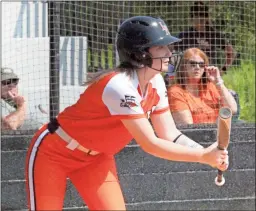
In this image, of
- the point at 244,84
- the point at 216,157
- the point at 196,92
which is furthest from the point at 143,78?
the point at 244,84

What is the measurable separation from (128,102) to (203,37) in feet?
9.25

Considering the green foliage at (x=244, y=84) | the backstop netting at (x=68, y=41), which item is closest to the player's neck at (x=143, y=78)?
the backstop netting at (x=68, y=41)

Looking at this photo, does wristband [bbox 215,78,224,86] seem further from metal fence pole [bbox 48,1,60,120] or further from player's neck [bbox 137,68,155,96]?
player's neck [bbox 137,68,155,96]

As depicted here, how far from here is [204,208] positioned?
6723mm

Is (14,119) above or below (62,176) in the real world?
below

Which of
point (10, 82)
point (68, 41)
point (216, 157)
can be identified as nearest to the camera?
point (216, 157)

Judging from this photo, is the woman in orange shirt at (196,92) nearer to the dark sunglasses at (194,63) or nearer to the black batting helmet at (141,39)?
the dark sunglasses at (194,63)

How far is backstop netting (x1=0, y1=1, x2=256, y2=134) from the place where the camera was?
21.0 ft

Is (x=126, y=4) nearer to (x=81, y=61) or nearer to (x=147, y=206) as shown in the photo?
(x=81, y=61)

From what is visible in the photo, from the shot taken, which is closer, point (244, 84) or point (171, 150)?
point (171, 150)

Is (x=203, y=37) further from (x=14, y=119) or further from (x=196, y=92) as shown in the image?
(x=14, y=119)

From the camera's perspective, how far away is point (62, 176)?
4.43 m

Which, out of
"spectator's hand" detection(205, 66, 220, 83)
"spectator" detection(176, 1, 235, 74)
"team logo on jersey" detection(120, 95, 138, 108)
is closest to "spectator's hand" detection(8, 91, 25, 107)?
"spectator" detection(176, 1, 235, 74)

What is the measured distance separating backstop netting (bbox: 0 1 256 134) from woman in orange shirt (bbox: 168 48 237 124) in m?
0.06
